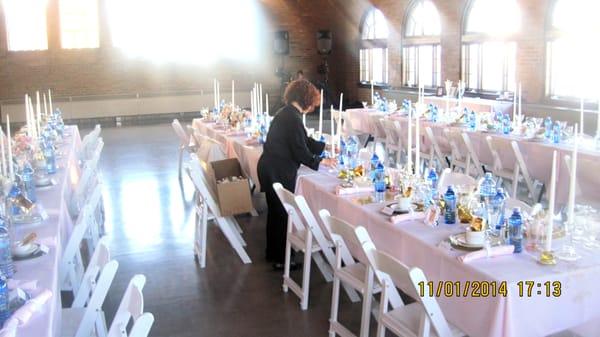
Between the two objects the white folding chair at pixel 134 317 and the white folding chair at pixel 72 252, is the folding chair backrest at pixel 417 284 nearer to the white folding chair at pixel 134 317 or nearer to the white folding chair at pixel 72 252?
the white folding chair at pixel 134 317

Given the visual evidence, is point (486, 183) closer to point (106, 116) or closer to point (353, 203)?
point (353, 203)

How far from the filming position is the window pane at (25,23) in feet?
53.2

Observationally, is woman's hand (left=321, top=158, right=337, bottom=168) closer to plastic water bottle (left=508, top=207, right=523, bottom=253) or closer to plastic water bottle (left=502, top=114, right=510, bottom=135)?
plastic water bottle (left=508, top=207, right=523, bottom=253)

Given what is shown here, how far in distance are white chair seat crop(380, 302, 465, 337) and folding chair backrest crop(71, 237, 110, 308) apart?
139 centimetres

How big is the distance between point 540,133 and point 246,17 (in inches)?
507

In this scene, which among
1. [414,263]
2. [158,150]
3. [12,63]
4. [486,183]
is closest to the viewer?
[414,263]

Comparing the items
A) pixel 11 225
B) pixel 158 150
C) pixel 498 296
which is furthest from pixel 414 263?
pixel 158 150

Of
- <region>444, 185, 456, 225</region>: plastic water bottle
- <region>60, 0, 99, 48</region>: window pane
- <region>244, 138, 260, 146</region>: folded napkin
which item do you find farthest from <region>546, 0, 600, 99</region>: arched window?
<region>60, 0, 99, 48</region>: window pane

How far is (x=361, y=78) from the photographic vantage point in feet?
56.5

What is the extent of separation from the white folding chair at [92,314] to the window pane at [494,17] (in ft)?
31.6


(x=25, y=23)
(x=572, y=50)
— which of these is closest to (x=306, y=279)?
(x=572, y=50)

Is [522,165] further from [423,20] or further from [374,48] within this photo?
[374,48]

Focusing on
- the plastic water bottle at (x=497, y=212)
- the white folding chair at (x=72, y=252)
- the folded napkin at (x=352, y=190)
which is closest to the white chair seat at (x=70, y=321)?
the white folding chair at (x=72, y=252)

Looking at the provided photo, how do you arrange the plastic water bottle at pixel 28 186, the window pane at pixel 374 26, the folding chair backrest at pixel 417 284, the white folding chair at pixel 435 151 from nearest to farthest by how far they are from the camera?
the folding chair backrest at pixel 417 284, the plastic water bottle at pixel 28 186, the white folding chair at pixel 435 151, the window pane at pixel 374 26
